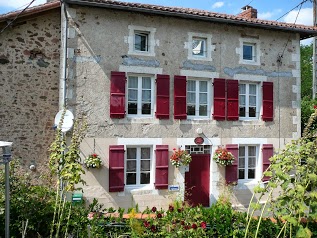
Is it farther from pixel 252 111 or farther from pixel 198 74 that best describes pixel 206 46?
pixel 252 111

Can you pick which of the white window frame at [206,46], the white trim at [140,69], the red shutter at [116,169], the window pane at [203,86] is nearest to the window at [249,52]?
the white window frame at [206,46]

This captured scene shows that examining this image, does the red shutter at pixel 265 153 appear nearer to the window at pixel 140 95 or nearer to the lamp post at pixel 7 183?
the window at pixel 140 95

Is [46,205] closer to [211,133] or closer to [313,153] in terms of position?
[313,153]

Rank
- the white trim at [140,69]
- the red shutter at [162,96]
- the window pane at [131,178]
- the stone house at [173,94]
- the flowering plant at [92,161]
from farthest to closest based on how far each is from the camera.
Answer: the red shutter at [162,96] < the window pane at [131,178] < the white trim at [140,69] < the stone house at [173,94] < the flowering plant at [92,161]

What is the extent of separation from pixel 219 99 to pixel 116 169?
3.68m

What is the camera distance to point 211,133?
9.96 m

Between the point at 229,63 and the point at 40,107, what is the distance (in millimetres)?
5616

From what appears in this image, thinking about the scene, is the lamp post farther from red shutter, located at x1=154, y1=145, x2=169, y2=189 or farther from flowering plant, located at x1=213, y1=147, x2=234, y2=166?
flowering plant, located at x1=213, y1=147, x2=234, y2=166

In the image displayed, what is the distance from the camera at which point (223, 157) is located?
976 cm

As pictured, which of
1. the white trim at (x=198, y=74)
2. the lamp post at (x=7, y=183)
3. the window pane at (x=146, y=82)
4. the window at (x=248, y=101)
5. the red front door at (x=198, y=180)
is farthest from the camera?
the window at (x=248, y=101)

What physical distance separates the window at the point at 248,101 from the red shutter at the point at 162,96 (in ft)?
8.34

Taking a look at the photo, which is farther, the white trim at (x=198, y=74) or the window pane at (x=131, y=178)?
the white trim at (x=198, y=74)

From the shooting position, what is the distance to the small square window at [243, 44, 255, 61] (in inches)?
419

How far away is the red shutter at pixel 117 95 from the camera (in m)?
8.95
